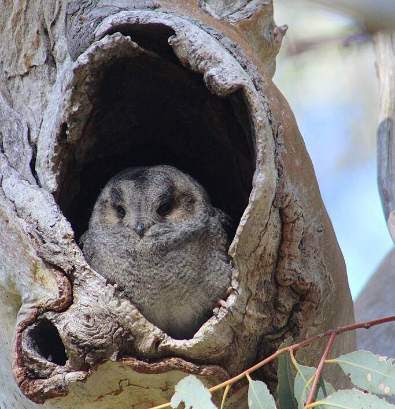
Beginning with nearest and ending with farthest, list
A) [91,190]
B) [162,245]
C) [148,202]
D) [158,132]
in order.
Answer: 1. [162,245]
2. [148,202]
3. [91,190]
4. [158,132]

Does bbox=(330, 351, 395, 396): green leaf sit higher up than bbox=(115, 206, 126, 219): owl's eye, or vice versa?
bbox=(115, 206, 126, 219): owl's eye

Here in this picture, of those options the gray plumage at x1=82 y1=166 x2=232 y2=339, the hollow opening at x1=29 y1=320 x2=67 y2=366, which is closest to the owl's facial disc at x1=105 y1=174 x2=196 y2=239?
the gray plumage at x1=82 y1=166 x2=232 y2=339

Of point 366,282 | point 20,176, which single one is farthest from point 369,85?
point 20,176

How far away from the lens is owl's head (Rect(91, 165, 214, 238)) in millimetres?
3115

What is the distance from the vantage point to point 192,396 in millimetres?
2031

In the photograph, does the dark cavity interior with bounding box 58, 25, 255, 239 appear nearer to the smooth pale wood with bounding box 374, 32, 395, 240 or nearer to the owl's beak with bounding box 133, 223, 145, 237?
the owl's beak with bounding box 133, 223, 145, 237

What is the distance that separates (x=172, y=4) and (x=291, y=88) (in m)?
3.34

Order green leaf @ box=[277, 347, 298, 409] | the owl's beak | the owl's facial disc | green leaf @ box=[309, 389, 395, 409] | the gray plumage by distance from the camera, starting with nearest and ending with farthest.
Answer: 1. green leaf @ box=[309, 389, 395, 409]
2. green leaf @ box=[277, 347, 298, 409]
3. the gray plumage
4. the owl's beak
5. the owl's facial disc

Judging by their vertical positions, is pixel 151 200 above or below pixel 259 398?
above

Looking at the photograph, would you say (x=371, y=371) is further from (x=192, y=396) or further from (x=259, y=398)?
(x=192, y=396)

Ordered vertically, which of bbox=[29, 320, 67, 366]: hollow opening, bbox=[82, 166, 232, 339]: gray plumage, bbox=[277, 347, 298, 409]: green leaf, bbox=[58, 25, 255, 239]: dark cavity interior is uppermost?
bbox=[58, 25, 255, 239]: dark cavity interior

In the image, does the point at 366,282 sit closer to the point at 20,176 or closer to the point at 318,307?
the point at 318,307

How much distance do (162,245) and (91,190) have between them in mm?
582

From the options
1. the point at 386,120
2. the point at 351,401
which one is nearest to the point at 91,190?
the point at 386,120
